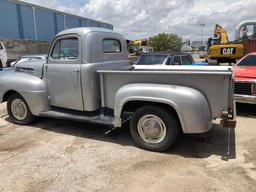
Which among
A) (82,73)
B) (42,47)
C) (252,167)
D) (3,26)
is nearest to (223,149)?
(252,167)

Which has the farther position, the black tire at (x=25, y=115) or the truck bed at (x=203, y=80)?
the black tire at (x=25, y=115)

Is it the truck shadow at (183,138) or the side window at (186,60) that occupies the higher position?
the side window at (186,60)

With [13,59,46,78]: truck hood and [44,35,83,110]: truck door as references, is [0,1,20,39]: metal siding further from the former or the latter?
[44,35,83,110]: truck door

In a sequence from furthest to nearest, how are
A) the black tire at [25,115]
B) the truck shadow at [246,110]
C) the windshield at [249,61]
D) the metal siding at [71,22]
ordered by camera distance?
the metal siding at [71,22]
the windshield at [249,61]
the truck shadow at [246,110]
the black tire at [25,115]

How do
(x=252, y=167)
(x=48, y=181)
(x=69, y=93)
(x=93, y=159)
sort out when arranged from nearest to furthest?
(x=48, y=181)
(x=252, y=167)
(x=93, y=159)
(x=69, y=93)

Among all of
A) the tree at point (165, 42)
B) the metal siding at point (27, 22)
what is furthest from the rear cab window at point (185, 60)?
the tree at point (165, 42)

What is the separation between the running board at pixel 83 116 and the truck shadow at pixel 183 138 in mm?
425

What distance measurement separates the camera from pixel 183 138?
501 cm

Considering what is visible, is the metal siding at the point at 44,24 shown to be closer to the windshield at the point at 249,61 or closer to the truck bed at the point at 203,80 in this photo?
the windshield at the point at 249,61

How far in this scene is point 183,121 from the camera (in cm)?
402

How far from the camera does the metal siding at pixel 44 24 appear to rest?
129ft

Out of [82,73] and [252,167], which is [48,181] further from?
[252,167]

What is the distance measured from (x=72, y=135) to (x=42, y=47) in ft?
70.6

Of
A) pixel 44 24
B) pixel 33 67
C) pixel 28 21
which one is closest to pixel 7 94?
pixel 33 67
